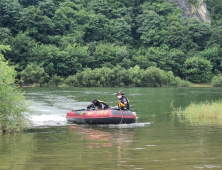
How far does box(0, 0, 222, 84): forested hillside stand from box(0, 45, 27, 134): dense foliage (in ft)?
211

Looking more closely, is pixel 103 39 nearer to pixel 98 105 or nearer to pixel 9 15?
pixel 9 15

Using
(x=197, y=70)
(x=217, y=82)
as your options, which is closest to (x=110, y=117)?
(x=217, y=82)

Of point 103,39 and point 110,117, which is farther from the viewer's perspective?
point 103,39

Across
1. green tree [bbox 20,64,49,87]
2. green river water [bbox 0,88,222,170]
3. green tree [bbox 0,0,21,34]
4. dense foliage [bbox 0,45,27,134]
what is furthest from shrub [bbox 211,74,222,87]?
dense foliage [bbox 0,45,27,134]

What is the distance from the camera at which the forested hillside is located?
318ft

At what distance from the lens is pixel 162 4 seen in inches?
5605

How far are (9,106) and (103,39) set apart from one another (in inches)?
3991

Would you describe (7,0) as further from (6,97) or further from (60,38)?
(6,97)

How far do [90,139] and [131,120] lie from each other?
24.1 ft

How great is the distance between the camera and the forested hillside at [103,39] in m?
96.9

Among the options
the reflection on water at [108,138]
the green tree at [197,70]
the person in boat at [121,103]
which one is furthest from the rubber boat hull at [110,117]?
the green tree at [197,70]

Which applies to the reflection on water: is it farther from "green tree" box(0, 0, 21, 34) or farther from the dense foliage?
"green tree" box(0, 0, 21, 34)

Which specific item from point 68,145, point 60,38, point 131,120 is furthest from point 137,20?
point 68,145

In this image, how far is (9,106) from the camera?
838 inches
